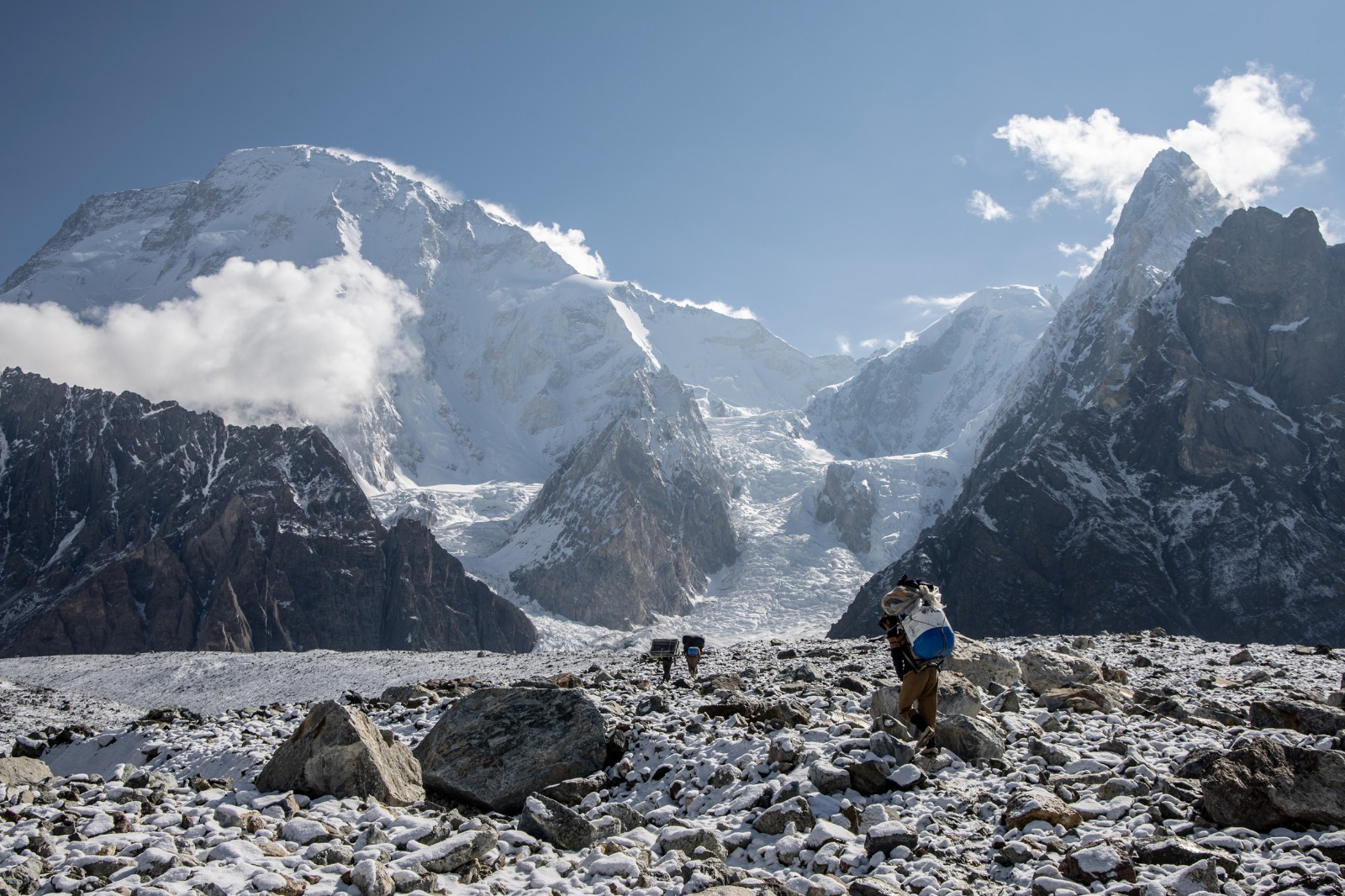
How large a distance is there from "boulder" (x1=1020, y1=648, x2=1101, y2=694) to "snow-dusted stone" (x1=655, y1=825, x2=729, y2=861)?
38.6ft

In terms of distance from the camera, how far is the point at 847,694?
1680 cm

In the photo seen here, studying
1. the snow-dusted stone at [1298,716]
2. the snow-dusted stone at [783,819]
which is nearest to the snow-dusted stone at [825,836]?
the snow-dusted stone at [783,819]

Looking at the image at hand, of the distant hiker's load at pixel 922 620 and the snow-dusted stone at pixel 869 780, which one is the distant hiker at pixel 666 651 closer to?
the distant hiker's load at pixel 922 620

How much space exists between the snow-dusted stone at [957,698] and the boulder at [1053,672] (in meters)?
4.65

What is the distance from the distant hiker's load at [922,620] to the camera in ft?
40.5

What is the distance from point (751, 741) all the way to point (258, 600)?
14434 centimetres

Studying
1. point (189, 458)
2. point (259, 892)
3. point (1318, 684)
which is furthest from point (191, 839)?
point (189, 458)

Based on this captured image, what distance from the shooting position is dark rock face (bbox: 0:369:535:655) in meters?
128

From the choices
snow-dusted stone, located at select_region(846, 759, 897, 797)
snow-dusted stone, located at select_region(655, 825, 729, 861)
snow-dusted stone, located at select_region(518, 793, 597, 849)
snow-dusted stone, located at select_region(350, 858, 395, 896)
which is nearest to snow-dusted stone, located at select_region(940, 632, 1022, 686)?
snow-dusted stone, located at select_region(846, 759, 897, 797)

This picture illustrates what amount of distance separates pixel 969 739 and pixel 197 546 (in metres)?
154

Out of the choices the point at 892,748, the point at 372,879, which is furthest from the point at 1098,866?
the point at 372,879

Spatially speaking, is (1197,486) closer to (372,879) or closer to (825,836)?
(825,836)

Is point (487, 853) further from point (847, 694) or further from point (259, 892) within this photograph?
point (847, 694)

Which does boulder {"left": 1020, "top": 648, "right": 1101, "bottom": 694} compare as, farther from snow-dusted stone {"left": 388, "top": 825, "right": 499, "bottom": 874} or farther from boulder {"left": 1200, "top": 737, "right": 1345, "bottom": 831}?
snow-dusted stone {"left": 388, "top": 825, "right": 499, "bottom": 874}
